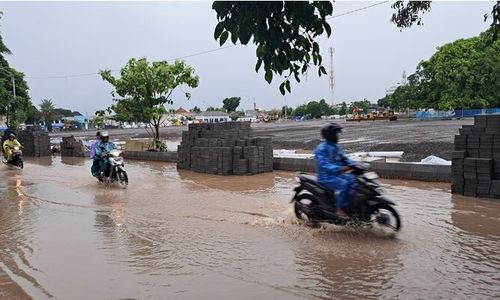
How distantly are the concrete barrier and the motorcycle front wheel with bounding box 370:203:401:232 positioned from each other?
14582mm

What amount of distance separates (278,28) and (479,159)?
7418mm

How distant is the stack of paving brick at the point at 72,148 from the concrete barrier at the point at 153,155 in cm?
403

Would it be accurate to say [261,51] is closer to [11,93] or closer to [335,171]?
[335,171]

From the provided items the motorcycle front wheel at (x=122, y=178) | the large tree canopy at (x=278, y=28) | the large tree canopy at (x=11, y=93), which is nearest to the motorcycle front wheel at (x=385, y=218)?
the large tree canopy at (x=278, y=28)

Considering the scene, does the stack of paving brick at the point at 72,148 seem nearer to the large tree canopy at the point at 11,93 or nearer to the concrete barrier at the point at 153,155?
the concrete barrier at the point at 153,155

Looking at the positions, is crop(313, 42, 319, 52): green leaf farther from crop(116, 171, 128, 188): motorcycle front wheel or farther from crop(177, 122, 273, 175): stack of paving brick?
crop(177, 122, 273, 175): stack of paving brick

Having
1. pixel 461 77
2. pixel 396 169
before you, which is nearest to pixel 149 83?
pixel 396 169

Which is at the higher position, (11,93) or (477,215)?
(11,93)

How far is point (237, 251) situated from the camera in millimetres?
6059

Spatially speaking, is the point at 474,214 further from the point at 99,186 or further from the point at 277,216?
the point at 99,186

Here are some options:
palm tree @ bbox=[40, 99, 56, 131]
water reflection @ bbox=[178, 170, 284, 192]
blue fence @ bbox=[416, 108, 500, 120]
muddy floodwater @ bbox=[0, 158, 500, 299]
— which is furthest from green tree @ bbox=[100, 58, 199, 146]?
palm tree @ bbox=[40, 99, 56, 131]

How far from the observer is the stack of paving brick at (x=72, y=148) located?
26.1m

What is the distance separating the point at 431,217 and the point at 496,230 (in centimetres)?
113

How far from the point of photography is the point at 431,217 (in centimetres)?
782
